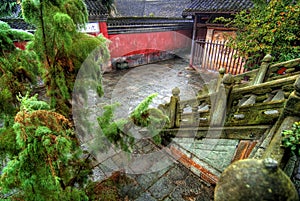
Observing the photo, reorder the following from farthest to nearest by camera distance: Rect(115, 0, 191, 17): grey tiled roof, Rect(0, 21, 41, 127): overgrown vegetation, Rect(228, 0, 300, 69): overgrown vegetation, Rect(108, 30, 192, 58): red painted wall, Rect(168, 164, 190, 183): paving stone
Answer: Rect(115, 0, 191, 17): grey tiled roof, Rect(108, 30, 192, 58): red painted wall, Rect(228, 0, 300, 69): overgrown vegetation, Rect(168, 164, 190, 183): paving stone, Rect(0, 21, 41, 127): overgrown vegetation

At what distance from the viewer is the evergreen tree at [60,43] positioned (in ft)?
6.50

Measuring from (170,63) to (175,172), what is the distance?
10.5 meters

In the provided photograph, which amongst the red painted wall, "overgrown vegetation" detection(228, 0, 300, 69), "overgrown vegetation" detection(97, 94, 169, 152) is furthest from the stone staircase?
the red painted wall

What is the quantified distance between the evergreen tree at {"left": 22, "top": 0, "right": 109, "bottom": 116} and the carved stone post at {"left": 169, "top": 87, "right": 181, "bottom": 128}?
6.05ft

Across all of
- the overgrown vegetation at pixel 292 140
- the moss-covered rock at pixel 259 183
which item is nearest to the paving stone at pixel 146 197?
the moss-covered rock at pixel 259 183

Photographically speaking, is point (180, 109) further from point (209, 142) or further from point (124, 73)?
point (124, 73)

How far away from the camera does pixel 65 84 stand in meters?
2.30

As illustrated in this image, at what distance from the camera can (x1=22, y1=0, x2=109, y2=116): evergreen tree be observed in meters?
1.98

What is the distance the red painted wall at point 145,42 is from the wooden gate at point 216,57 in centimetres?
339

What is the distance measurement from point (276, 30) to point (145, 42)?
8.29 meters

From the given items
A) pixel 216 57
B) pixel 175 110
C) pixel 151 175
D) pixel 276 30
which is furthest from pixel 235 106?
pixel 216 57

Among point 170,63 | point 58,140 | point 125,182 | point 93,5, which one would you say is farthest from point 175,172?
point 170,63

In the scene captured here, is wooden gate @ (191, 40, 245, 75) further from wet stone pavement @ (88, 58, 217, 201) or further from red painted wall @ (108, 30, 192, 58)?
wet stone pavement @ (88, 58, 217, 201)

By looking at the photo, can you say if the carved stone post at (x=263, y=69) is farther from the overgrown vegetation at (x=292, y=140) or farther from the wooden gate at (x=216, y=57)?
the wooden gate at (x=216, y=57)
